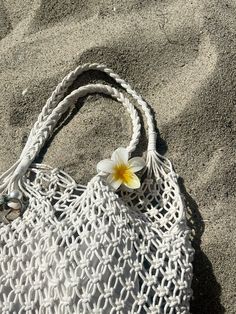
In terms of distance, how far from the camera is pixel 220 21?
4.84ft

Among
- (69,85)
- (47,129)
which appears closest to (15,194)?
(47,129)

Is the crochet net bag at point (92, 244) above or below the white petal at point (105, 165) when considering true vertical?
below

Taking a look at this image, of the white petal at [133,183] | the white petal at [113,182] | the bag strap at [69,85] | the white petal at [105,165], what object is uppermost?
the bag strap at [69,85]

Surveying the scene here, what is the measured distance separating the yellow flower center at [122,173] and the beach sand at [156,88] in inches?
3.3

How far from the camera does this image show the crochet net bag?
1.13 metres

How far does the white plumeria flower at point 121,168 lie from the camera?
1253mm

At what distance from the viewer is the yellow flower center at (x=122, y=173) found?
1258 mm

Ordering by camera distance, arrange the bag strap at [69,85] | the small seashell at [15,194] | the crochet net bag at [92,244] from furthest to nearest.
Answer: the bag strap at [69,85] < the small seashell at [15,194] < the crochet net bag at [92,244]

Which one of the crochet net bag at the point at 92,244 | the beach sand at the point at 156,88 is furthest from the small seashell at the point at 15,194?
the beach sand at the point at 156,88

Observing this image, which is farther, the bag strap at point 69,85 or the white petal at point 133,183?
the bag strap at point 69,85

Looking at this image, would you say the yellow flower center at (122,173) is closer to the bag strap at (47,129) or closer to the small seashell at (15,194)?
the bag strap at (47,129)

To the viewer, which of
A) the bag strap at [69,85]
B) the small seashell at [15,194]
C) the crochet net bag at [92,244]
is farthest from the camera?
the bag strap at [69,85]

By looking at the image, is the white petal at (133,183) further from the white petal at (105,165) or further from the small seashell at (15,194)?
the small seashell at (15,194)

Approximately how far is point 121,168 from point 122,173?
0.04 feet
